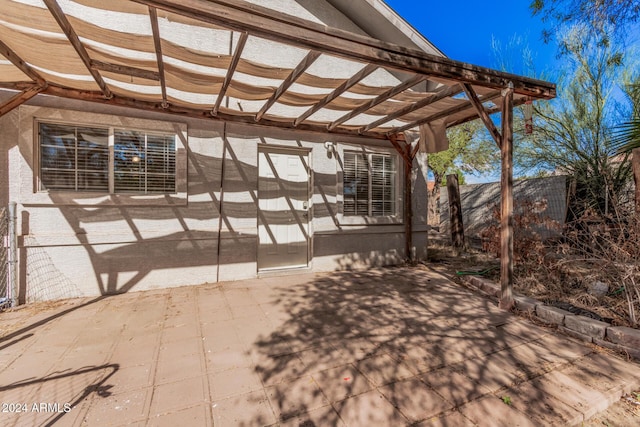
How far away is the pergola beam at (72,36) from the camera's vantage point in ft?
7.14

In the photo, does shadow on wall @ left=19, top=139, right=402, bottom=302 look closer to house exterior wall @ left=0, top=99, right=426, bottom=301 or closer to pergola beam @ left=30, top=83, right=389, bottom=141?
house exterior wall @ left=0, top=99, right=426, bottom=301

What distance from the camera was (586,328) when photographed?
2.98 meters

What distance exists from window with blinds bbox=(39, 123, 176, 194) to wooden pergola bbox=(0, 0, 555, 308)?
0.51 meters

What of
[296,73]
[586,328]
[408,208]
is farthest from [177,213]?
[586,328]

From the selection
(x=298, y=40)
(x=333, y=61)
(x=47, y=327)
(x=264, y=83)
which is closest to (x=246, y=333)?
(x=47, y=327)

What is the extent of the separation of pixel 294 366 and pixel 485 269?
4.45 metres

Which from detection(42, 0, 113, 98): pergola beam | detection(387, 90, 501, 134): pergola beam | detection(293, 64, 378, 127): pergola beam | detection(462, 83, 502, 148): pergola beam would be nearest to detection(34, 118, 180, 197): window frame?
detection(42, 0, 113, 98): pergola beam

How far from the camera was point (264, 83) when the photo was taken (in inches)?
201

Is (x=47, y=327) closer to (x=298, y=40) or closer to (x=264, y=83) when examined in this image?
(x=298, y=40)

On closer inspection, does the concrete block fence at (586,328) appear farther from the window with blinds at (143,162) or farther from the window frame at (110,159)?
the window with blinds at (143,162)

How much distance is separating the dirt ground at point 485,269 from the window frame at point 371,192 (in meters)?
1.41

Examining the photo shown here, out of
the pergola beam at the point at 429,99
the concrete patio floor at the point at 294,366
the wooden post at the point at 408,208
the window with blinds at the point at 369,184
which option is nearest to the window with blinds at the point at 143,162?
the concrete patio floor at the point at 294,366

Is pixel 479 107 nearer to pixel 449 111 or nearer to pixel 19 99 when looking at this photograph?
pixel 449 111

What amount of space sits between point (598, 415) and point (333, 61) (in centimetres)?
602
